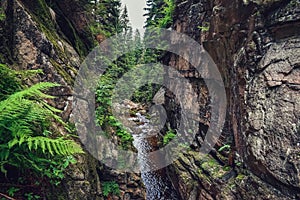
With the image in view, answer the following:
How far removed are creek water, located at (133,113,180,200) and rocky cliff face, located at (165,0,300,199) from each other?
1064 mm

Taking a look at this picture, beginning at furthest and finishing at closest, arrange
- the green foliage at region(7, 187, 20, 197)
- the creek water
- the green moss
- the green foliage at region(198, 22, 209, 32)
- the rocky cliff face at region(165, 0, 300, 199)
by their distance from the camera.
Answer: the creek water, the green foliage at region(198, 22, 209, 32), the green moss, the rocky cliff face at region(165, 0, 300, 199), the green foliage at region(7, 187, 20, 197)

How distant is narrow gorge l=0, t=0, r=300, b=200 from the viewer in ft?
8.47

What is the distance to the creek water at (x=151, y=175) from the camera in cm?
954

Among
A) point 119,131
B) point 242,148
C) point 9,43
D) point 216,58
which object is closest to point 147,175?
point 119,131

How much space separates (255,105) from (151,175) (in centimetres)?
670

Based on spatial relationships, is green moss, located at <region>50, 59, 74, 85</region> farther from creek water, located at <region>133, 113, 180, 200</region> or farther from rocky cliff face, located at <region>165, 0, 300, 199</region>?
creek water, located at <region>133, 113, 180, 200</region>

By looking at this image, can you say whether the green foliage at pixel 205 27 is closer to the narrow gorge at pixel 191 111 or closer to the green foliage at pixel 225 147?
the narrow gorge at pixel 191 111

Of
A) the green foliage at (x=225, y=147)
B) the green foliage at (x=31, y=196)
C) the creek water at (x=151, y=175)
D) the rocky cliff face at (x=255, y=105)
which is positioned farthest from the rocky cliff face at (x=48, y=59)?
the green foliage at (x=225, y=147)

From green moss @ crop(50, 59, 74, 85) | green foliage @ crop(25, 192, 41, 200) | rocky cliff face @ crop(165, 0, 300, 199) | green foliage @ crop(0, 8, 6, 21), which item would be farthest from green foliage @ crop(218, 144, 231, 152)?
green foliage @ crop(0, 8, 6, 21)

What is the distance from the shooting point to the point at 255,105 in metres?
5.82

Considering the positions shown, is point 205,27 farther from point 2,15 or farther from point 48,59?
point 2,15

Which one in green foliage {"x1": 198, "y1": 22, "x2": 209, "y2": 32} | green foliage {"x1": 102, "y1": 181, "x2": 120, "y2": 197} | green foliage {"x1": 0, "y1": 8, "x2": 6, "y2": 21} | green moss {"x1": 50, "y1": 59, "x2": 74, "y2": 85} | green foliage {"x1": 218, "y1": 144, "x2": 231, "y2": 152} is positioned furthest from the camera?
green foliage {"x1": 198, "y1": 22, "x2": 209, "y2": 32}

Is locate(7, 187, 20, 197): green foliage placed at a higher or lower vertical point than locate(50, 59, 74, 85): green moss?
lower

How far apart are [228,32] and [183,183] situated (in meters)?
6.19
